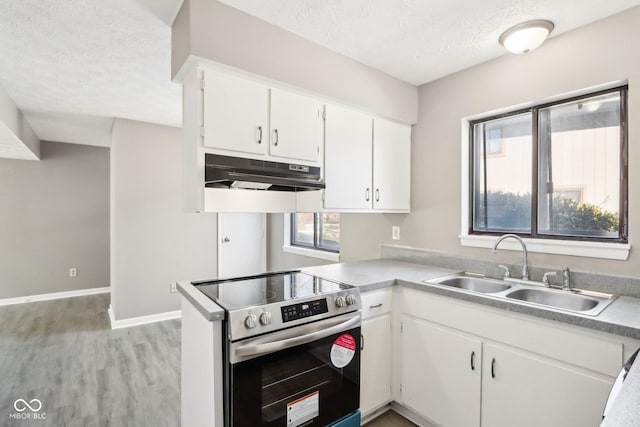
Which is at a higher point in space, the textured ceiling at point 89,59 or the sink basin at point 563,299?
the textured ceiling at point 89,59

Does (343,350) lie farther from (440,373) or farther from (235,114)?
(235,114)

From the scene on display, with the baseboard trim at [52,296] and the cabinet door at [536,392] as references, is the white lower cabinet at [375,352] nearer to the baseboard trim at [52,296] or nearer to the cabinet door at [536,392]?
the cabinet door at [536,392]

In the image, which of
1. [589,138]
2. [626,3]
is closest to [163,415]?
[589,138]

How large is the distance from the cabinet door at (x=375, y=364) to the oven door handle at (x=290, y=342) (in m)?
0.23

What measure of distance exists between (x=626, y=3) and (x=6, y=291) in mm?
7151

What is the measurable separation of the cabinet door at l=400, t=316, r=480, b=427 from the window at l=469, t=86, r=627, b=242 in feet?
3.17

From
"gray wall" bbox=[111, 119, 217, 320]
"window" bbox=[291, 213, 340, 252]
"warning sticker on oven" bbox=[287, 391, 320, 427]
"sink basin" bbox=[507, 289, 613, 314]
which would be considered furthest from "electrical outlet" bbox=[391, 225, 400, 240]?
"gray wall" bbox=[111, 119, 217, 320]

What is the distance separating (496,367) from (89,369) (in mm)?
3106

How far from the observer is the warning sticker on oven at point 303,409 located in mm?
1559

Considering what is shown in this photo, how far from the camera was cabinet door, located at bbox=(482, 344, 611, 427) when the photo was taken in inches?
54.2

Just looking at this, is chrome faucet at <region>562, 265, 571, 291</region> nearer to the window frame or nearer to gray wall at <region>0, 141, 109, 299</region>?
the window frame

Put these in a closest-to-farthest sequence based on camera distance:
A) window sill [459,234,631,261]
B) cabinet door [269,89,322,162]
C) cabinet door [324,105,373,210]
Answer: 1. window sill [459,234,631,261]
2. cabinet door [269,89,322,162]
3. cabinet door [324,105,373,210]

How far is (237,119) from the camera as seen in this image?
72.5 inches

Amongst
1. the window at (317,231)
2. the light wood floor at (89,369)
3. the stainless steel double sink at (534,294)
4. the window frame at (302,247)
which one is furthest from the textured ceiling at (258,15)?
the light wood floor at (89,369)
